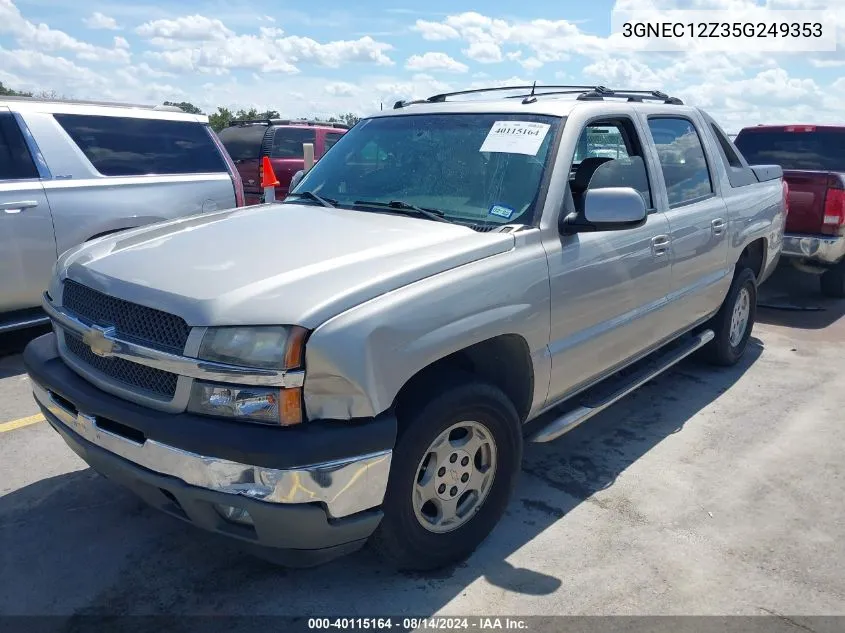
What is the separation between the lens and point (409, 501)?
2654 millimetres

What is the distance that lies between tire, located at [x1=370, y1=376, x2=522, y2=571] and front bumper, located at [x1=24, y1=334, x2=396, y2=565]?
144mm

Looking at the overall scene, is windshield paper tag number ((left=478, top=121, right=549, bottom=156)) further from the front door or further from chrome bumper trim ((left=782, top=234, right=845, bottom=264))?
chrome bumper trim ((left=782, top=234, right=845, bottom=264))

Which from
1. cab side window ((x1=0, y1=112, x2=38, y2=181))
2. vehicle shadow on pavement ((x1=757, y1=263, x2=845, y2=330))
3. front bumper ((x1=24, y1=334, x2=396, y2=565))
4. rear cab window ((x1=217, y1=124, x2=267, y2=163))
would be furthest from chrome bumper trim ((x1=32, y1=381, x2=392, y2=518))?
rear cab window ((x1=217, y1=124, x2=267, y2=163))

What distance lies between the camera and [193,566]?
2975mm

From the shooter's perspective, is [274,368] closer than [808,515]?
Yes

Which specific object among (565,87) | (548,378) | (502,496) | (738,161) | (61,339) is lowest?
(502,496)

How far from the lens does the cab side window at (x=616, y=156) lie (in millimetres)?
3802

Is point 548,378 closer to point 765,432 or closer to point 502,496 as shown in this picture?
point 502,496

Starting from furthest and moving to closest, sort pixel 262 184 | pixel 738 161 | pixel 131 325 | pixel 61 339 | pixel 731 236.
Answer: pixel 262 184 < pixel 738 161 < pixel 731 236 < pixel 61 339 < pixel 131 325

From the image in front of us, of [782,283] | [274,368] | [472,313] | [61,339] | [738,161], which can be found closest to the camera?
[274,368]

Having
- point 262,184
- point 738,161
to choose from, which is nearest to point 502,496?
point 738,161

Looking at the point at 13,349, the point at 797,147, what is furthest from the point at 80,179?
the point at 797,147

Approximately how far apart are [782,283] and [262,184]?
777cm

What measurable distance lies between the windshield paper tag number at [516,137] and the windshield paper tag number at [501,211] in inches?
12.3
